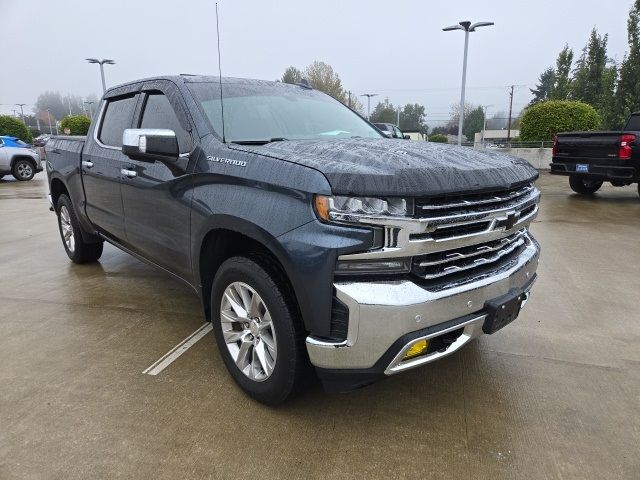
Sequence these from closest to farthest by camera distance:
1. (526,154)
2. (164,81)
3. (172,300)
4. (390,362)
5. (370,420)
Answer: (390,362) → (370,420) → (164,81) → (172,300) → (526,154)

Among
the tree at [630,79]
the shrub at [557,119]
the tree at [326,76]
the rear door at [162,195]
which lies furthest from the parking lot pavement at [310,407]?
the tree at [326,76]

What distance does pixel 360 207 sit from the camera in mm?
2082

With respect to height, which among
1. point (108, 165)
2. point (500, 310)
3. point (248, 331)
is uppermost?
point (108, 165)

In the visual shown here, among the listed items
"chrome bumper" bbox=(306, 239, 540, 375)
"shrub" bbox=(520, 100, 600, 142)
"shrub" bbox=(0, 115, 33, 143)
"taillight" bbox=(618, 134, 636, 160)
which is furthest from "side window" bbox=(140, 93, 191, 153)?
"shrub" bbox=(0, 115, 33, 143)

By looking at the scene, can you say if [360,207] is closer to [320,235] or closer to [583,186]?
[320,235]

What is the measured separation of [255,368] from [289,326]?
494 mm

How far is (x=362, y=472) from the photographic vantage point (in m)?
2.16

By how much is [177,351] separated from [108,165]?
1710 millimetres

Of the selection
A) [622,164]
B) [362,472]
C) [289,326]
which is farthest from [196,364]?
[622,164]

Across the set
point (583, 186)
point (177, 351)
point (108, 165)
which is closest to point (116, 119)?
point (108, 165)

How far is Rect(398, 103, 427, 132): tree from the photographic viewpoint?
92250 millimetres

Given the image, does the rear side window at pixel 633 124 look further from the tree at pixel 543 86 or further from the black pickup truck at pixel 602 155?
the tree at pixel 543 86

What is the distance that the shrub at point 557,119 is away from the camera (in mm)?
17125

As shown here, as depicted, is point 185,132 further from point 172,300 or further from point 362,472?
point 362,472
